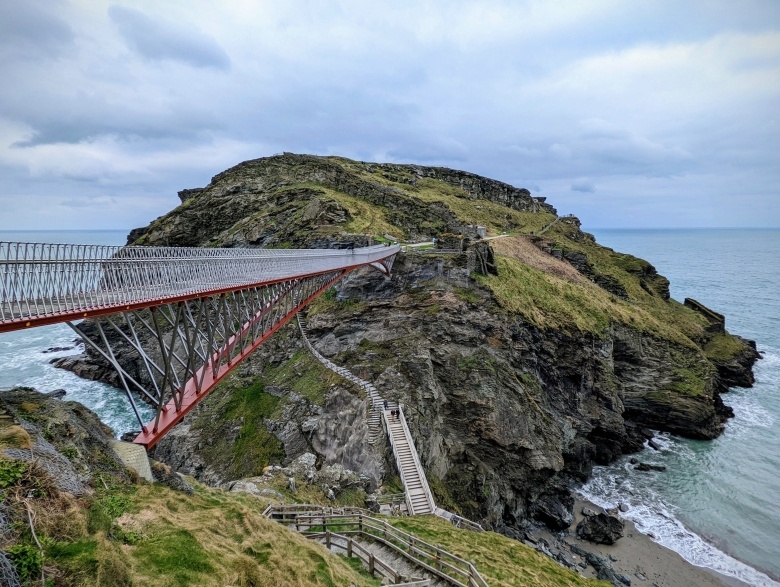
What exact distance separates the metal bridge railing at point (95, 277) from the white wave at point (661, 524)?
38606mm

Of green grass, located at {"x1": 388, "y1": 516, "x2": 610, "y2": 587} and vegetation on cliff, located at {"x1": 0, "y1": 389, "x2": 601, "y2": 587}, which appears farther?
green grass, located at {"x1": 388, "y1": 516, "x2": 610, "y2": 587}

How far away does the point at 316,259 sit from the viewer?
1187 inches

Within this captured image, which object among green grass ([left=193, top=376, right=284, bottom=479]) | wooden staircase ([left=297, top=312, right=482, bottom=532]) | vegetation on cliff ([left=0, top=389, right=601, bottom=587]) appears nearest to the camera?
vegetation on cliff ([left=0, top=389, right=601, bottom=587])

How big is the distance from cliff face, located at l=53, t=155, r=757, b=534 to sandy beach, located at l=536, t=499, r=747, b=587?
9.05 feet

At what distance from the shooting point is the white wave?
1194 inches

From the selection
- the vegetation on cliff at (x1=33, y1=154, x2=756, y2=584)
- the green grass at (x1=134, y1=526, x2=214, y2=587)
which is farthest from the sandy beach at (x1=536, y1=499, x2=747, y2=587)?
the green grass at (x1=134, y1=526, x2=214, y2=587)

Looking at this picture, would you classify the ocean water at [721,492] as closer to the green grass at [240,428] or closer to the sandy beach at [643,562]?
the sandy beach at [643,562]

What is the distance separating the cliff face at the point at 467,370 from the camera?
32.9m

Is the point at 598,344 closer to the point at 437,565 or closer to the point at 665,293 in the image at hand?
the point at 437,565

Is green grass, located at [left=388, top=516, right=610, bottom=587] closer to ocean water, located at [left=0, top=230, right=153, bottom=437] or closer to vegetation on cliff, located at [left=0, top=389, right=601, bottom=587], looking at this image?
vegetation on cliff, located at [left=0, top=389, right=601, bottom=587]

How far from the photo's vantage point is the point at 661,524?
34.9 m

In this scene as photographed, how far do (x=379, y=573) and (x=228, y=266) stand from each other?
1438 centimetres

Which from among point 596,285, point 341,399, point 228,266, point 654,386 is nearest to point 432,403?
point 341,399

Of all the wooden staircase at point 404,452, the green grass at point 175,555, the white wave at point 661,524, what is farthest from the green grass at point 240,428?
the white wave at point 661,524
